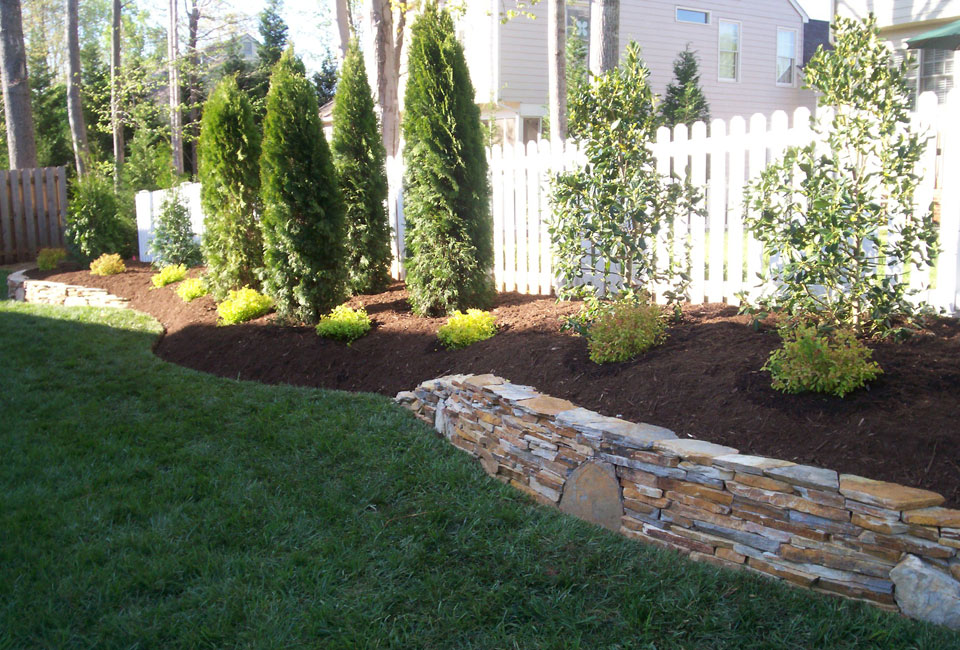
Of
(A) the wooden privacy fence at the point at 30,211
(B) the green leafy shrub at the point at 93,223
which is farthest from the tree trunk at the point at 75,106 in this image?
(B) the green leafy shrub at the point at 93,223

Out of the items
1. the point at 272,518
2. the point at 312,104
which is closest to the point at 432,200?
the point at 312,104

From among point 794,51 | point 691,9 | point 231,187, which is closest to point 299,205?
point 231,187

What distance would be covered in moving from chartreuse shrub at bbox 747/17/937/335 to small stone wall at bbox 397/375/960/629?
1176mm

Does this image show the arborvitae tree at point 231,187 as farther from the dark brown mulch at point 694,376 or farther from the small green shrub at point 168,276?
the small green shrub at point 168,276

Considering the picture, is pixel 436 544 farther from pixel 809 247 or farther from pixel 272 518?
pixel 809 247

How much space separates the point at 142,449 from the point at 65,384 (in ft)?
6.24

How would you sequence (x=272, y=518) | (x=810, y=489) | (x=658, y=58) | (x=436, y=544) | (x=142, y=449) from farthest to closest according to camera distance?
(x=658, y=58)
(x=142, y=449)
(x=272, y=518)
(x=436, y=544)
(x=810, y=489)

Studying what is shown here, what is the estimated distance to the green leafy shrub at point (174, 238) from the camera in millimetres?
10797

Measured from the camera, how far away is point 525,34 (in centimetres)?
1706

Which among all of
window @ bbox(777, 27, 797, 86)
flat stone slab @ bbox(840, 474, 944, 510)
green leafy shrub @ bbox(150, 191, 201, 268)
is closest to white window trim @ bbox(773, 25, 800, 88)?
window @ bbox(777, 27, 797, 86)

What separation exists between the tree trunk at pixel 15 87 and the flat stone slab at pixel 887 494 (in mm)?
16440

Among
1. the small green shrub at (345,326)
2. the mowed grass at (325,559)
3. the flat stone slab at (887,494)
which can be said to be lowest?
the mowed grass at (325,559)

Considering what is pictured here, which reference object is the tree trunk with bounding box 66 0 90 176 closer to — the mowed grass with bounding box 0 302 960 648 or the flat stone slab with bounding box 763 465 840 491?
the mowed grass with bounding box 0 302 960 648

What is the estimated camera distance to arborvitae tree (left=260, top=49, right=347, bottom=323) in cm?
675
